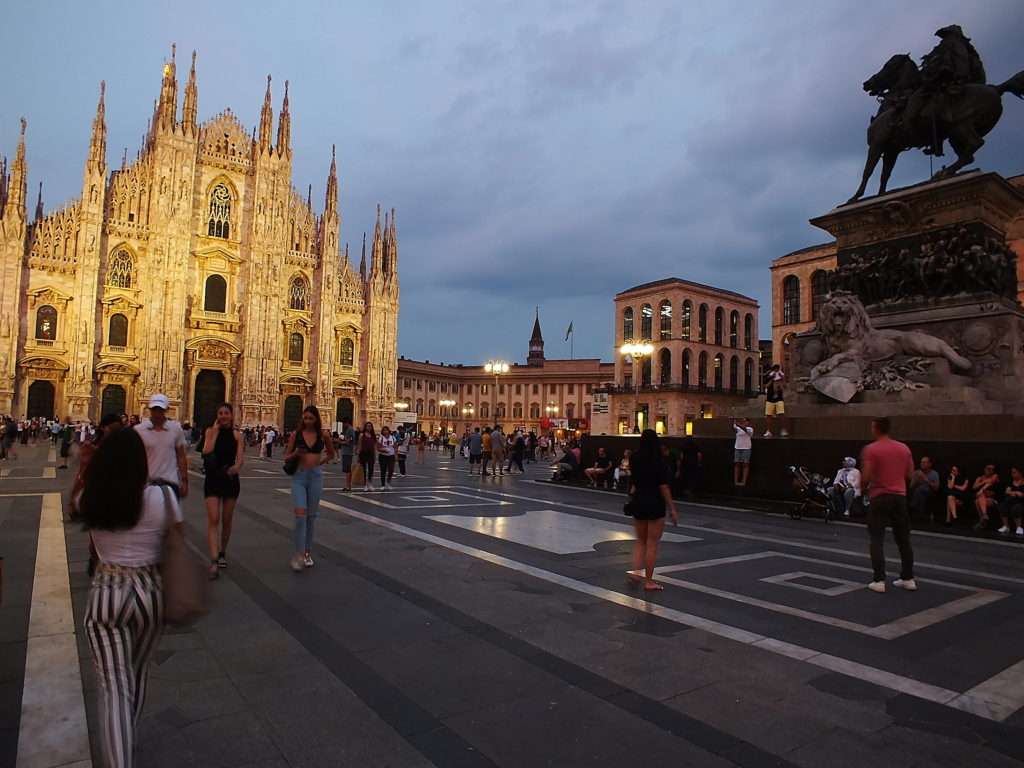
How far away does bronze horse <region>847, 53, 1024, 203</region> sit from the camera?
1359 centimetres

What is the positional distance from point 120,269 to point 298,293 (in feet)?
40.0

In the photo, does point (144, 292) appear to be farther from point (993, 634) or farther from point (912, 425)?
point (993, 634)

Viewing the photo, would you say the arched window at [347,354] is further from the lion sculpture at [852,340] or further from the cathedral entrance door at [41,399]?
the lion sculpture at [852,340]

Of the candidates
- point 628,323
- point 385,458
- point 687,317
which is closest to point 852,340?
point 385,458

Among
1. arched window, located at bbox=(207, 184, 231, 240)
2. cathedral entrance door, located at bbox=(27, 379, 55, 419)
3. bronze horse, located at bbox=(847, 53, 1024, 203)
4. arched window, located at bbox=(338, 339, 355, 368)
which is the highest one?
arched window, located at bbox=(207, 184, 231, 240)

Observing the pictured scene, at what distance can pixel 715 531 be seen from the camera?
9.83 meters

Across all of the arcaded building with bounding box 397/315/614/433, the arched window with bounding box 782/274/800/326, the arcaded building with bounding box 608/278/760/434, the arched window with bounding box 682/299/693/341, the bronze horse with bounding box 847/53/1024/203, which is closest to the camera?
the bronze horse with bounding box 847/53/1024/203

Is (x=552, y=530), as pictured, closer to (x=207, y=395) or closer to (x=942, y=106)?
(x=942, y=106)

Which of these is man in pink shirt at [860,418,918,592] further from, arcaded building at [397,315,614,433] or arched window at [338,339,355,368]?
arcaded building at [397,315,614,433]

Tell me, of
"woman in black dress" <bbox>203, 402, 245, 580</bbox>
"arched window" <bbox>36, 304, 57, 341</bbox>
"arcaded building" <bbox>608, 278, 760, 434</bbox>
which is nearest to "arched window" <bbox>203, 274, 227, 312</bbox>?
"arched window" <bbox>36, 304, 57, 341</bbox>

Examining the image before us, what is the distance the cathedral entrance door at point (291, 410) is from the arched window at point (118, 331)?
11644 mm

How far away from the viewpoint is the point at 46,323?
41031mm

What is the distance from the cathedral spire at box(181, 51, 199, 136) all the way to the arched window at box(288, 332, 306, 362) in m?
16.1

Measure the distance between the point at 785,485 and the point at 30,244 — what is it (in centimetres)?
4712
